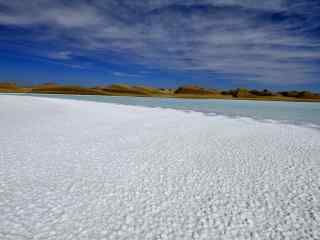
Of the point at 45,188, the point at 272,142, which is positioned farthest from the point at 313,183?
the point at 45,188

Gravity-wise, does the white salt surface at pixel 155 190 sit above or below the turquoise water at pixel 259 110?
below

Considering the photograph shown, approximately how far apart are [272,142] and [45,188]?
8.64 meters

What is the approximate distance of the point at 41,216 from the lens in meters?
3.65

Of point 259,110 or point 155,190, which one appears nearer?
point 155,190

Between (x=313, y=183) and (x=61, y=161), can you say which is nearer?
(x=313, y=183)

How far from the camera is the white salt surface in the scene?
3.44 meters

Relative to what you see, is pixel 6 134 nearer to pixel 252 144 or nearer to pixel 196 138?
pixel 196 138

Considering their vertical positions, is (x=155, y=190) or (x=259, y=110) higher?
(x=259, y=110)

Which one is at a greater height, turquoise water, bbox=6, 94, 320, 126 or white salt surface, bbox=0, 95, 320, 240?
turquoise water, bbox=6, 94, 320, 126

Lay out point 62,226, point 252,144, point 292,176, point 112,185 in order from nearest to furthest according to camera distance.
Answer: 1. point 62,226
2. point 112,185
3. point 292,176
4. point 252,144

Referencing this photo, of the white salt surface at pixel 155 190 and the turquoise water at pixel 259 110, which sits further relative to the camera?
the turquoise water at pixel 259 110

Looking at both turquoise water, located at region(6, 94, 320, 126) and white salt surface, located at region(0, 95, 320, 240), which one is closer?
white salt surface, located at region(0, 95, 320, 240)

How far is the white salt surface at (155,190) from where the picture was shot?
344cm

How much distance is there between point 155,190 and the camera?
474cm
